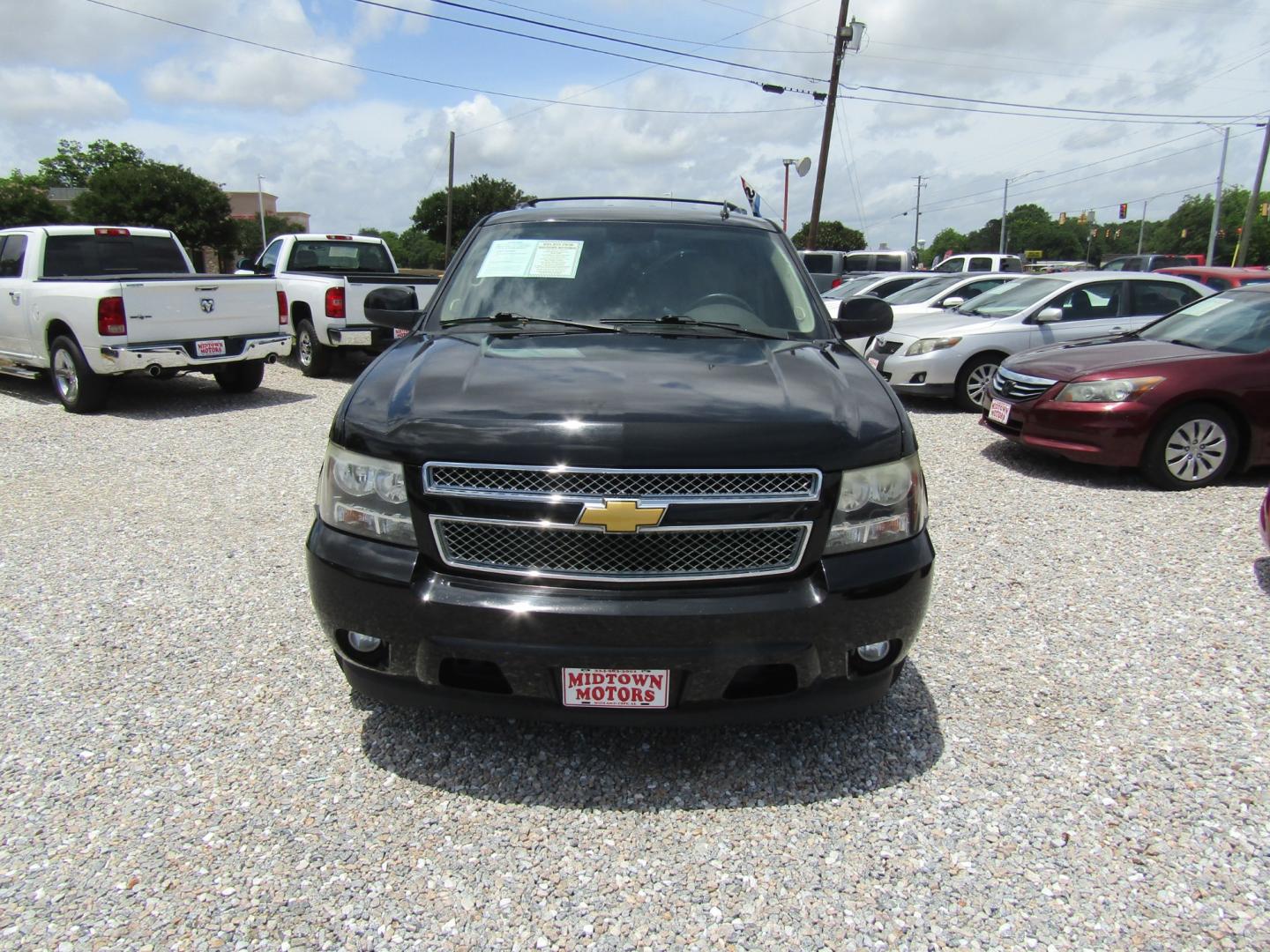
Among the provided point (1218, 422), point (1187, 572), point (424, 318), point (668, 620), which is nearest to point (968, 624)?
point (1187, 572)

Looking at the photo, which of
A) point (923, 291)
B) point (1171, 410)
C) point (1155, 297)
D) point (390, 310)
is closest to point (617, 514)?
point (390, 310)

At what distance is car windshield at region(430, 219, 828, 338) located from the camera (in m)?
3.53

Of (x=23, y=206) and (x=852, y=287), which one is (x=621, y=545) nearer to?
(x=852, y=287)

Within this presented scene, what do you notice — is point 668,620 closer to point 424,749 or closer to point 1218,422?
point 424,749

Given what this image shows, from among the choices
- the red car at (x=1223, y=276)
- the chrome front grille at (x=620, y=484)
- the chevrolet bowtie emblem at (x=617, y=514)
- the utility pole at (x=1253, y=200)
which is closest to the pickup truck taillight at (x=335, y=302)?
the chrome front grille at (x=620, y=484)

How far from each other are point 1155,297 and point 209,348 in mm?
10429

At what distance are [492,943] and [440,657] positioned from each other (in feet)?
2.39

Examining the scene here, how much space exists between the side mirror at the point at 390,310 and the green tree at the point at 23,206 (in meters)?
61.3

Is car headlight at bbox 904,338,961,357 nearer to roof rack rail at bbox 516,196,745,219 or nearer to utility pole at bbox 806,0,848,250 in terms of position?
roof rack rail at bbox 516,196,745,219

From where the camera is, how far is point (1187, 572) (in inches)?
185

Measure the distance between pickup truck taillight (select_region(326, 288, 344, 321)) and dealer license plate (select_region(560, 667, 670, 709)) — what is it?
9.94 m

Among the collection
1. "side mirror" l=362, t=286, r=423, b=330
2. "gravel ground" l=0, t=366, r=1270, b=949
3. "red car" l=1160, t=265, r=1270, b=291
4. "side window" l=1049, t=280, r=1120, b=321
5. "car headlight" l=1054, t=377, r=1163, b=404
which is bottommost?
"gravel ground" l=0, t=366, r=1270, b=949

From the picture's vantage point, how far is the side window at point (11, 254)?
956 centimetres

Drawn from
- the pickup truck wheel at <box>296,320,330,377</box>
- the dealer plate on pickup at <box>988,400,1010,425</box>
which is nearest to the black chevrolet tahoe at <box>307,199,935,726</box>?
the dealer plate on pickup at <box>988,400,1010,425</box>
